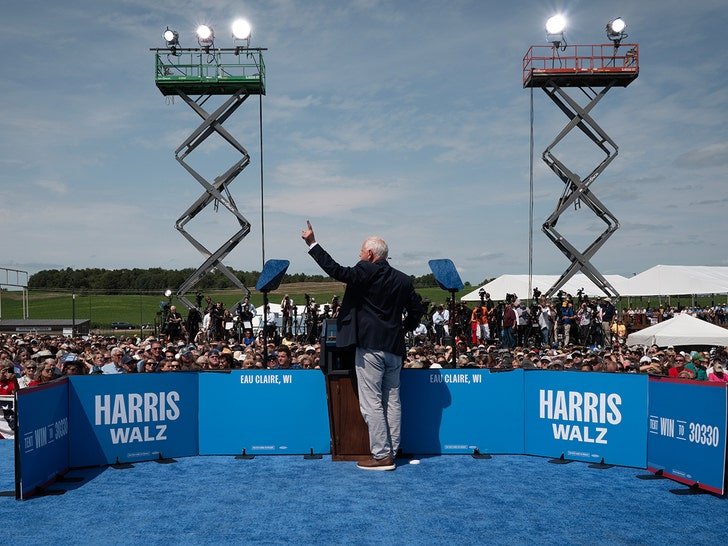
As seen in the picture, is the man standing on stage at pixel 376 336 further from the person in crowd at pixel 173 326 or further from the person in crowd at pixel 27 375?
the person in crowd at pixel 173 326

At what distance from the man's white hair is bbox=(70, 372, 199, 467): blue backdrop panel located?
2.79 meters

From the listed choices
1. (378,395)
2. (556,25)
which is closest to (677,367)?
(378,395)

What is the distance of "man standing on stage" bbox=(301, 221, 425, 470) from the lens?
7.59 metres

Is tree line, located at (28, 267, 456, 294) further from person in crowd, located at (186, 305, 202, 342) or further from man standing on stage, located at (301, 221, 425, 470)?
man standing on stage, located at (301, 221, 425, 470)

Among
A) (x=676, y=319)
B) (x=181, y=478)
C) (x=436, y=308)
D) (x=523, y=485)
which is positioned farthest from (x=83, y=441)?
(x=676, y=319)

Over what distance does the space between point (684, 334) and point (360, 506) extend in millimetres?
19066

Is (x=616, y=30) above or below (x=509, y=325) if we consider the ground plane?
above

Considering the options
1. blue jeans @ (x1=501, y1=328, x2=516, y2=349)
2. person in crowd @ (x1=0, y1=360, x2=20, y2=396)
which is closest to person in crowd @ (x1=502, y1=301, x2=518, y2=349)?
blue jeans @ (x1=501, y1=328, x2=516, y2=349)

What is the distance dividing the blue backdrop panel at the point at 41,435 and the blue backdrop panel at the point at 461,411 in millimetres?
3998

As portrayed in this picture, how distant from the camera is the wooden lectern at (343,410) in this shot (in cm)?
801

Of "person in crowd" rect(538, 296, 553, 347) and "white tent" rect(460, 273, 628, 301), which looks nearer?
"person in crowd" rect(538, 296, 553, 347)

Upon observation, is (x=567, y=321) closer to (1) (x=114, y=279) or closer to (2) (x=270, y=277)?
(2) (x=270, y=277)

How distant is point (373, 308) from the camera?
7.70m

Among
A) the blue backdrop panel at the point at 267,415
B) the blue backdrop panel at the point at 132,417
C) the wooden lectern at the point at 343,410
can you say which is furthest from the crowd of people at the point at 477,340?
the wooden lectern at the point at 343,410
